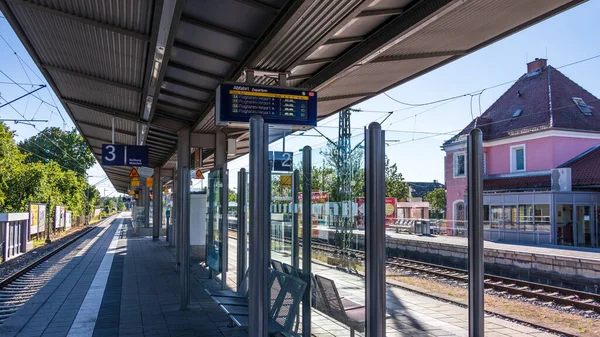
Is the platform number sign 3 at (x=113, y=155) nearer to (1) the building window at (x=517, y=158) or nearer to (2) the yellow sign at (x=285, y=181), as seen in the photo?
(2) the yellow sign at (x=285, y=181)

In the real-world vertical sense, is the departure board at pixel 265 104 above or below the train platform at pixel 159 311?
above

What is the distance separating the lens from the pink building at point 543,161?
23.5 m

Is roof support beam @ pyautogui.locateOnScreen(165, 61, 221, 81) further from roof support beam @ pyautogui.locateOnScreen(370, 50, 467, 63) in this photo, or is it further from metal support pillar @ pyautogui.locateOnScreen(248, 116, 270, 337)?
metal support pillar @ pyautogui.locateOnScreen(248, 116, 270, 337)

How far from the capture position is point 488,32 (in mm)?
7289

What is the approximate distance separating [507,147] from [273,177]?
88.0ft

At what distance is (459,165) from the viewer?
520 cm

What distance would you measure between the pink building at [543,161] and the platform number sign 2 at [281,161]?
762 inches

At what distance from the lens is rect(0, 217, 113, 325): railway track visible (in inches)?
416

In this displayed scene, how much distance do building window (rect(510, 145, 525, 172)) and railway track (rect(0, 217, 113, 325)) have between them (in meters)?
22.7

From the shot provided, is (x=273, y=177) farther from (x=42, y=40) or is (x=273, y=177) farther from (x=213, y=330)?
(x=42, y=40)

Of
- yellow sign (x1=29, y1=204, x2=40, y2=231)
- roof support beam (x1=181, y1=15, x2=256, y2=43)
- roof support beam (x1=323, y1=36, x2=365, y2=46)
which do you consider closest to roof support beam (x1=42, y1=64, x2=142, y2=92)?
roof support beam (x1=181, y1=15, x2=256, y2=43)

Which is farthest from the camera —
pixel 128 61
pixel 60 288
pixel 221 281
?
pixel 60 288

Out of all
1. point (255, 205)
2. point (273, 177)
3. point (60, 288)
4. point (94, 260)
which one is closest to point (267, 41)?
point (273, 177)

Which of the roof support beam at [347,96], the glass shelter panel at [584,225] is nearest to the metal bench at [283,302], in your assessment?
the roof support beam at [347,96]
